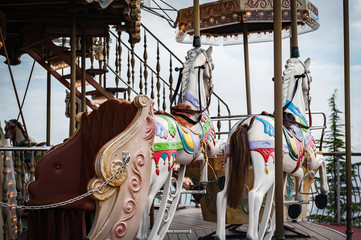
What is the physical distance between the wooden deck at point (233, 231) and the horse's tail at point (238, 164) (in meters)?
1.29

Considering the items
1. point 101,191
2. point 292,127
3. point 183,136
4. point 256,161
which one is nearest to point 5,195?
point 101,191

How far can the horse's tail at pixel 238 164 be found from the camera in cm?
467

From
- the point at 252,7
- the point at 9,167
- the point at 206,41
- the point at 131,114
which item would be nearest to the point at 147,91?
the point at 206,41

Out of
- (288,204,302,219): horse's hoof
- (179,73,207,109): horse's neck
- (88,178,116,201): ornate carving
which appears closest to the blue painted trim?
(179,73,207,109): horse's neck

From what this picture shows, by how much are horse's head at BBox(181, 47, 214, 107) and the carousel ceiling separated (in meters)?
1.27

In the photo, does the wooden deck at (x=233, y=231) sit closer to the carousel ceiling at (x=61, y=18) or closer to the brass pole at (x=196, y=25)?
the brass pole at (x=196, y=25)

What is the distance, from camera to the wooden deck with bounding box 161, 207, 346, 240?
19.5 feet

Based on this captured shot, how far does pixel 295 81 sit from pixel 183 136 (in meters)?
1.52

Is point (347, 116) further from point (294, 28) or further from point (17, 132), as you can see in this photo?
point (17, 132)

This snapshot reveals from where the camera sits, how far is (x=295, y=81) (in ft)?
18.2

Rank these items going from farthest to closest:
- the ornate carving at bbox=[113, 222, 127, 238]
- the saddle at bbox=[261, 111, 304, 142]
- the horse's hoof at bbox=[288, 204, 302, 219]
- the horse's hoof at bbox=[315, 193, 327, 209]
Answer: the horse's hoof at bbox=[315, 193, 327, 209]
the horse's hoof at bbox=[288, 204, 302, 219]
the saddle at bbox=[261, 111, 304, 142]
the ornate carving at bbox=[113, 222, 127, 238]

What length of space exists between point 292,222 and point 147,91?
386 centimetres

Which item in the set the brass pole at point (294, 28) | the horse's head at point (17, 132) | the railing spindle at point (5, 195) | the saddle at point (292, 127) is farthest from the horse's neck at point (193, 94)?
the horse's head at point (17, 132)

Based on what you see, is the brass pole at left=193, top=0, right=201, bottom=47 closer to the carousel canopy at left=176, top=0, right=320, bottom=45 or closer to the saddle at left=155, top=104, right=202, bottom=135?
the saddle at left=155, top=104, right=202, bottom=135
